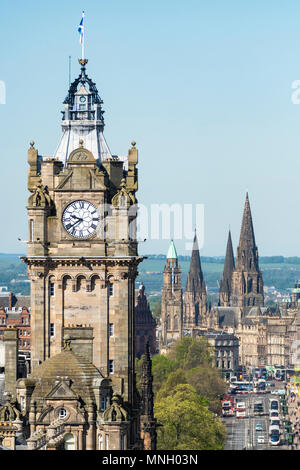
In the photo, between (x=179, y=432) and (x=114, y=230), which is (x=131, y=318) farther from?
(x=179, y=432)

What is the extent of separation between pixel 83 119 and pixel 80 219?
7214 mm

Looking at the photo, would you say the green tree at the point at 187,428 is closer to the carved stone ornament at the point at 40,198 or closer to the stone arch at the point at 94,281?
the stone arch at the point at 94,281

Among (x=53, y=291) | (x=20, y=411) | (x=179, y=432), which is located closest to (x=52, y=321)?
(x=53, y=291)

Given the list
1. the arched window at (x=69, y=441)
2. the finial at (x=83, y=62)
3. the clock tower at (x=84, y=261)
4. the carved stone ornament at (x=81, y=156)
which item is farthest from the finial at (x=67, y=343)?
the finial at (x=83, y=62)

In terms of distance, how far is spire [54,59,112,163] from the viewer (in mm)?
111500

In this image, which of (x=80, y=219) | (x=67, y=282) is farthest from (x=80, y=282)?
(x=80, y=219)

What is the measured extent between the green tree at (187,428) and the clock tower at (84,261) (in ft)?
124

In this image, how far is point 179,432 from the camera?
503ft

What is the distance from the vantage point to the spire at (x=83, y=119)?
111500 mm

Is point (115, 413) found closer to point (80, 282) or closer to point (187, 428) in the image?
point (80, 282)

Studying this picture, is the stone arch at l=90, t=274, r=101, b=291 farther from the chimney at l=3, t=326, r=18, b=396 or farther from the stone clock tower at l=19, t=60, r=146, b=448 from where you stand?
the chimney at l=3, t=326, r=18, b=396

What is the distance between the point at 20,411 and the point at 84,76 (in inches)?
962

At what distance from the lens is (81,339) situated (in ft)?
342
